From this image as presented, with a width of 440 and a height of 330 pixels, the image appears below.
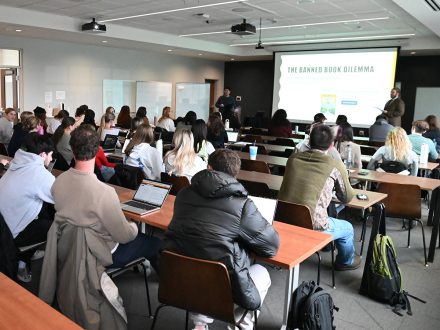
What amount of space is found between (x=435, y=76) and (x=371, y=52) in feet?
7.93

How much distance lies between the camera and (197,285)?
6.28 feet

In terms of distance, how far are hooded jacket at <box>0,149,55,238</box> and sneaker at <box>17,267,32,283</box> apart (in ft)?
1.89

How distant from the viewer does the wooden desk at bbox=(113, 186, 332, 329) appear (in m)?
2.08

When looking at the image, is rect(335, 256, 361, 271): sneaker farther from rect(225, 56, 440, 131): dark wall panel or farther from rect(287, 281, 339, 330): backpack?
rect(225, 56, 440, 131): dark wall panel

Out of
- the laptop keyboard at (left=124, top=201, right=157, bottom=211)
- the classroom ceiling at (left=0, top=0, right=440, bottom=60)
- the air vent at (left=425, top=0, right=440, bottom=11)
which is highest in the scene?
the classroom ceiling at (left=0, top=0, right=440, bottom=60)

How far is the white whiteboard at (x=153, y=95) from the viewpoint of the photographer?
12727 millimetres

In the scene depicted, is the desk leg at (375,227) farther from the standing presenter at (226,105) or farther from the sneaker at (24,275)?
the standing presenter at (226,105)

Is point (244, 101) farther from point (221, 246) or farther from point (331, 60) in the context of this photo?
point (221, 246)

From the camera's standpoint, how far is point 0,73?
1038 centimetres

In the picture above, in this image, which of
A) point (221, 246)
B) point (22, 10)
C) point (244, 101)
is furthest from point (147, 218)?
point (244, 101)

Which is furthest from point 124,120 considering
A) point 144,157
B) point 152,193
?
point 152,193

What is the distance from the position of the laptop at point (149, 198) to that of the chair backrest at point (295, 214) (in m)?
0.81

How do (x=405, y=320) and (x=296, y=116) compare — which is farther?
(x=296, y=116)

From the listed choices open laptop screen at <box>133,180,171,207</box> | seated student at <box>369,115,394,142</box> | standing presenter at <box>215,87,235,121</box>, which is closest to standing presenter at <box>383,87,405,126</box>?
seated student at <box>369,115,394,142</box>
